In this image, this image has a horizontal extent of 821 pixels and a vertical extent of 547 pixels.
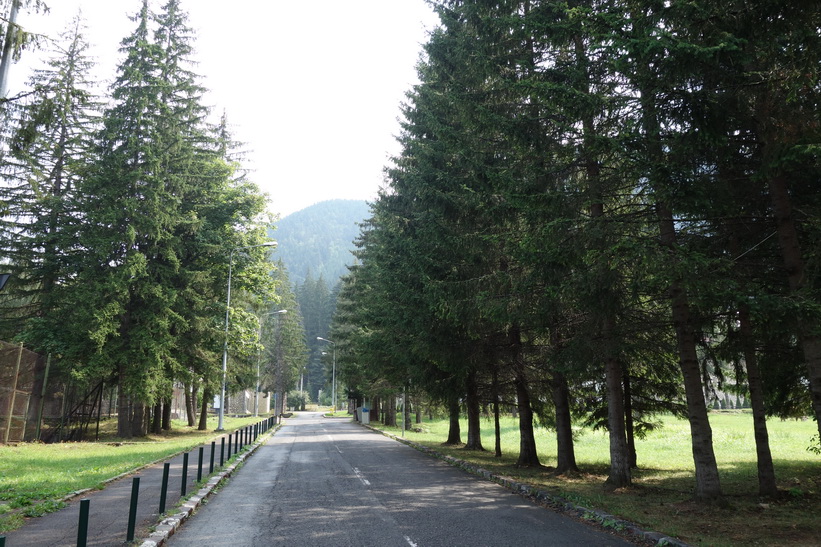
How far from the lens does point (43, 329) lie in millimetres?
23969

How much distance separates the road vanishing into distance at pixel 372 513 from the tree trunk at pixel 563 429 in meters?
2.47

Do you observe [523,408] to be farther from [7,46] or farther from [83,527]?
[7,46]

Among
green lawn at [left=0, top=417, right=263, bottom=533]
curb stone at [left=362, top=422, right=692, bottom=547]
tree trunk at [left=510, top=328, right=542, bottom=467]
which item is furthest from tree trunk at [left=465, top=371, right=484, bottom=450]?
green lawn at [left=0, top=417, right=263, bottom=533]

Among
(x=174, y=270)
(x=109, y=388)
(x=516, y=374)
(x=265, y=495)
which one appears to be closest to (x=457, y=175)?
(x=516, y=374)

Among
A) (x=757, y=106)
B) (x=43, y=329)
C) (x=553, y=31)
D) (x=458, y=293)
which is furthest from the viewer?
A: (x=43, y=329)

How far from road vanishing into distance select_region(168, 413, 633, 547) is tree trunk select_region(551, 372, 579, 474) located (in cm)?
247

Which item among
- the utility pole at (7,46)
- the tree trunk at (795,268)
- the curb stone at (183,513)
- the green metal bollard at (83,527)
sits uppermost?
the utility pole at (7,46)

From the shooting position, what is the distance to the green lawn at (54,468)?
30.3 ft

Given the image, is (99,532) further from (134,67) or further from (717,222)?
(134,67)

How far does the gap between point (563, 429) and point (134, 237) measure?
19699 mm

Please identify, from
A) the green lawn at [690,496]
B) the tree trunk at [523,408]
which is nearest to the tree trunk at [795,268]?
the green lawn at [690,496]

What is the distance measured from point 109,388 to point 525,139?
25.2 meters

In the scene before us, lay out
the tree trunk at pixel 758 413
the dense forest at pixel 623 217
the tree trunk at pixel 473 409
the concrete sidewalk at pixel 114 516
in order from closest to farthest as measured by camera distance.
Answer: the concrete sidewalk at pixel 114 516 → the dense forest at pixel 623 217 → the tree trunk at pixel 758 413 → the tree trunk at pixel 473 409

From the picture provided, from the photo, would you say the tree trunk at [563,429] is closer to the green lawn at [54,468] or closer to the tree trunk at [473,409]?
the tree trunk at [473,409]
